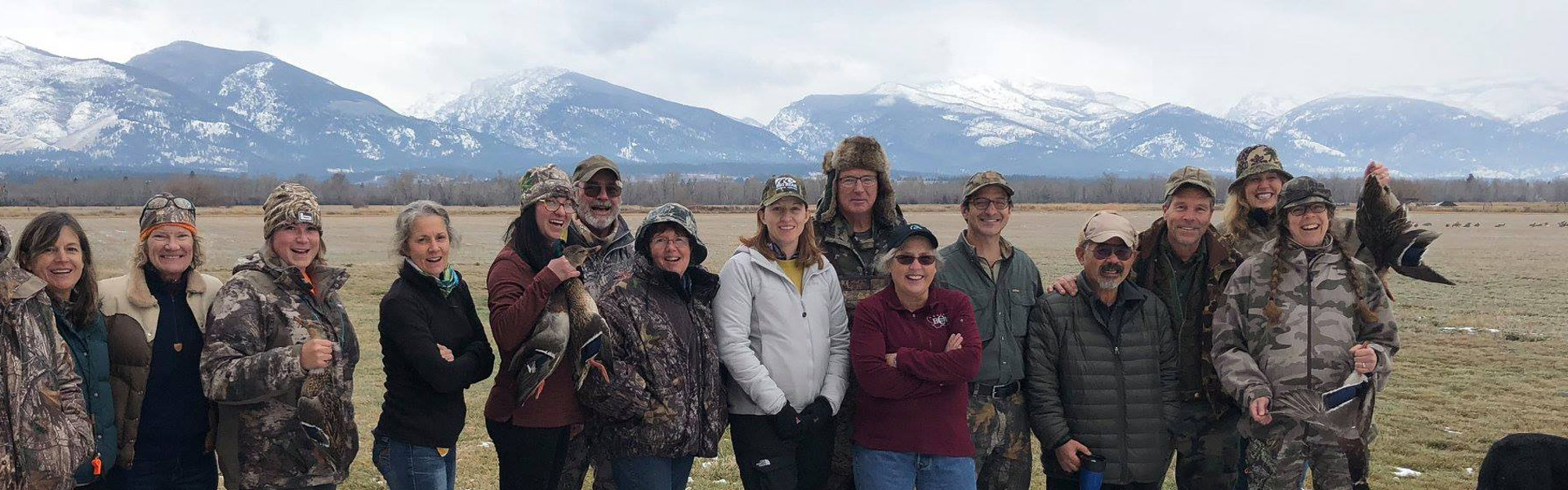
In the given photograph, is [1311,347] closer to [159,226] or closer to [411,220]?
[411,220]

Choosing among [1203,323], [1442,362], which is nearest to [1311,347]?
[1203,323]

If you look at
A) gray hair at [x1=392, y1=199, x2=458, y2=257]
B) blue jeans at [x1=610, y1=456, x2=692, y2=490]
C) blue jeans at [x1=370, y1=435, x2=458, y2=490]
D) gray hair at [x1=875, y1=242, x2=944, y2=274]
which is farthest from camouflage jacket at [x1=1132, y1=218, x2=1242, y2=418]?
blue jeans at [x1=370, y1=435, x2=458, y2=490]

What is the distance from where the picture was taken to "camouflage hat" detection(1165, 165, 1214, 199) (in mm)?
Answer: 5047

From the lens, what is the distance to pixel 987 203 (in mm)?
4840

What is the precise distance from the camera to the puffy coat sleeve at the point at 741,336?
173 inches

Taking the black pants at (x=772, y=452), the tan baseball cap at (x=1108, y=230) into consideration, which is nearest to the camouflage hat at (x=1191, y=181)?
the tan baseball cap at (x=1108, y=230)

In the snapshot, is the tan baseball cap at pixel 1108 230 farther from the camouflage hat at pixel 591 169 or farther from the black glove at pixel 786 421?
the camouflage hat at pixel 591 169

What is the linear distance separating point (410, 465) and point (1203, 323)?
391 centimetres

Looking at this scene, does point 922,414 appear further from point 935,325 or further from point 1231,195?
point 1231,195

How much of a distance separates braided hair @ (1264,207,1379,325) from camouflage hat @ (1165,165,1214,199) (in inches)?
17.8

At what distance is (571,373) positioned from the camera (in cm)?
452

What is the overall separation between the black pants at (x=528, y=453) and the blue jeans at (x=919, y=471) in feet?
4.84

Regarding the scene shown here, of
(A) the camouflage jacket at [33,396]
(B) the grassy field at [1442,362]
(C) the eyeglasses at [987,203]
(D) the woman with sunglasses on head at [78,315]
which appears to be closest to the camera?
(A) the camouflage jacket at [33,396]

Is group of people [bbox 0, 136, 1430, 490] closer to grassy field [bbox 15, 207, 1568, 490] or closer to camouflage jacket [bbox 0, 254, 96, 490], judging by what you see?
camouflage jacket [bbox 0, 254, 96, 490]
